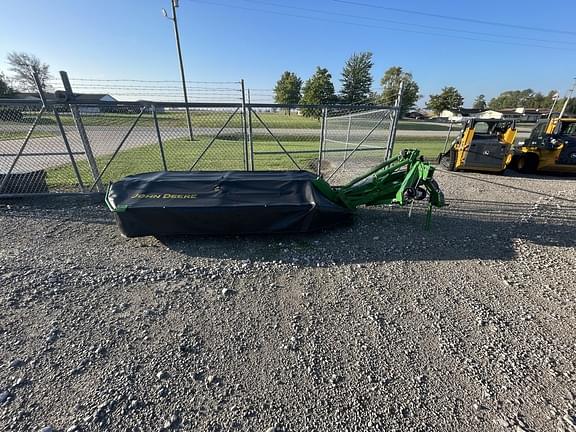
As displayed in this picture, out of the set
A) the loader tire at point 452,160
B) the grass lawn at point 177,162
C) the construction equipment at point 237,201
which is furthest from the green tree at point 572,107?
the construction equipment at point 237,201

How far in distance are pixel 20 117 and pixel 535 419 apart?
890 centimetres

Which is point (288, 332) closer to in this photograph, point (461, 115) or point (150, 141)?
point (461, 115)

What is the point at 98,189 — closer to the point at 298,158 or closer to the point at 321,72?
the point at 298,158

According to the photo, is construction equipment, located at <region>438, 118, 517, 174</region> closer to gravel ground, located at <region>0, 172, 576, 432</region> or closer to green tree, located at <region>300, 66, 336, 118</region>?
gravel ground, located at <region>0, 172, 576, 432</region>

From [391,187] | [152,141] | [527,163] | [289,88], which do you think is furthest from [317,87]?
[391,187]

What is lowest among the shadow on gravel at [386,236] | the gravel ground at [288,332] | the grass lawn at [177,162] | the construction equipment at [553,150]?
the grass lawn at [177,162]

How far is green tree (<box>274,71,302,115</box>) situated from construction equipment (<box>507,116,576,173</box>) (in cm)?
3406

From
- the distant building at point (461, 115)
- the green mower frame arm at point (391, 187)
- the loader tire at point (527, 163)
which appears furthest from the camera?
the distant building at point (461, 115)

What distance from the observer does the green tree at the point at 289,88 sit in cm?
3988

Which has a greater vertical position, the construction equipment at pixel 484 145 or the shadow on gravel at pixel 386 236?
the construction equipment at pixel 484 145

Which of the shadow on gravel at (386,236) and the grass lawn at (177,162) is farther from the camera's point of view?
the grass lawn at (177,162)

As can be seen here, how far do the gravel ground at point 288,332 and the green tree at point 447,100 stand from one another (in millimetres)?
63736

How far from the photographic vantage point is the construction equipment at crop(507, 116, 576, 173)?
335 inches

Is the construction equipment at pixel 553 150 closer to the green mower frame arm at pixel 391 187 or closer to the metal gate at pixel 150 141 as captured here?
the metal gate at pixel 150 141
